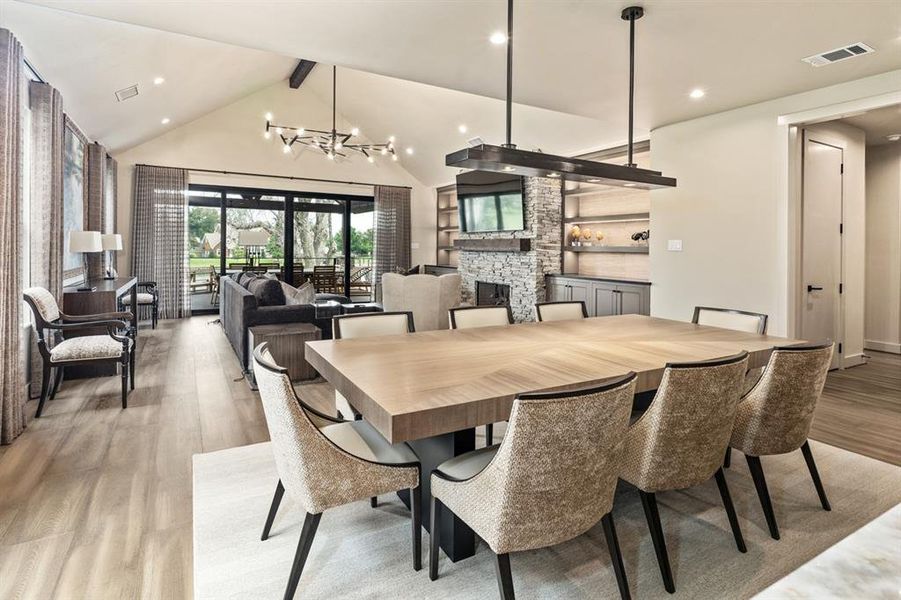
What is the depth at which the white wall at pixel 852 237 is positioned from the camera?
5.13 metres

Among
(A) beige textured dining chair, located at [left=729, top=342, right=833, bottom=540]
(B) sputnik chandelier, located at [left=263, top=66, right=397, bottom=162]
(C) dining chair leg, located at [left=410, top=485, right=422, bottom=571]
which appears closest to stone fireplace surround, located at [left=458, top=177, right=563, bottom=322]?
(B) sputnik chandelier, located at [left=263, top=66, right=397, bottom=162]

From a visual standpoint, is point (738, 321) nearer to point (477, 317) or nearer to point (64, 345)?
point (477, 317)

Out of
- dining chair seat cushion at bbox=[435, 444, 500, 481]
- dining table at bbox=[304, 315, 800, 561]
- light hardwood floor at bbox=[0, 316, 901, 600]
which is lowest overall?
light hardwood floor at bbox=[0, 316, 901, 600]

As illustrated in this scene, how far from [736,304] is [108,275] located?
7637mm

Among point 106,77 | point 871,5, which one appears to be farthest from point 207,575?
point 106,77

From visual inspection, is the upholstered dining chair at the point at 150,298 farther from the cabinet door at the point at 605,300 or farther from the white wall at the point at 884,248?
the white wall at the point at 884,248

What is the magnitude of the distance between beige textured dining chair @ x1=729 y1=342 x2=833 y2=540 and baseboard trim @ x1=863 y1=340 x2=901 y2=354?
212 inches

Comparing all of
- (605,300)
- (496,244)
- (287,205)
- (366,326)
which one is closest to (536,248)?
(496,244)

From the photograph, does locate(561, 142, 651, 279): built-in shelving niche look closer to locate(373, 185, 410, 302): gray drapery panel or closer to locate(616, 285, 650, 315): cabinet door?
locate(616, 285, 650, 315): cabinet door

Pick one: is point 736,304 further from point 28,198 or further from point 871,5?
point 28,198

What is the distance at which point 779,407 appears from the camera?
2125mm

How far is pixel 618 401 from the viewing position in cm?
148

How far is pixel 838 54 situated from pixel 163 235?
9.12m

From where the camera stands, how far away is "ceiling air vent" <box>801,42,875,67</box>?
A: 3.19m
